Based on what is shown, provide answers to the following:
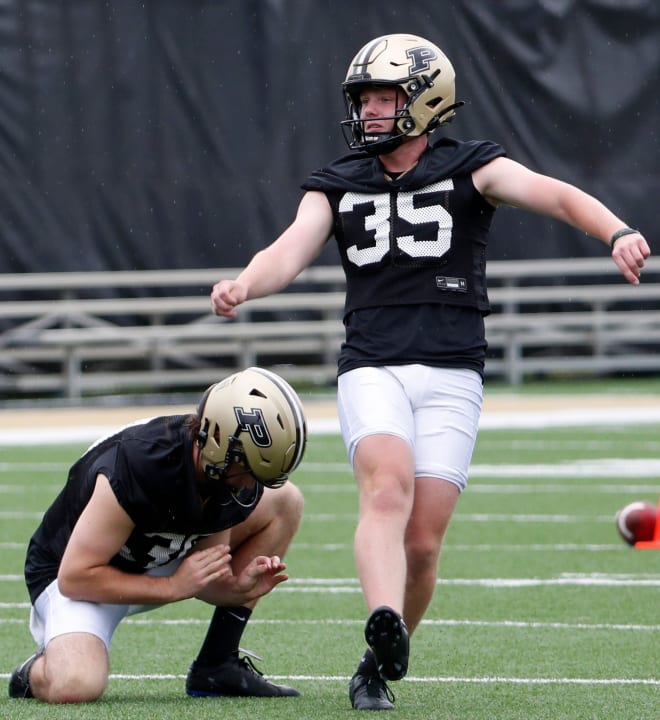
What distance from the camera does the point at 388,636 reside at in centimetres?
411

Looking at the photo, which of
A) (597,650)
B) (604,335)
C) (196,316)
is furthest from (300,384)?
(597,650)

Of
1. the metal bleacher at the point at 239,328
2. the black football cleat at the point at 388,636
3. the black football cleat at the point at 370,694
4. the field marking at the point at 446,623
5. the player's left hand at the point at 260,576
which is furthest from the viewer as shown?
the metal bleacher at the point at 239,328

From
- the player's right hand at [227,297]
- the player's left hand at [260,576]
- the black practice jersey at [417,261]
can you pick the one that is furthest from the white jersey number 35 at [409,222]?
the player's left hand at [260,576]

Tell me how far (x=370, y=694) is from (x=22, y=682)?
3.38 ft

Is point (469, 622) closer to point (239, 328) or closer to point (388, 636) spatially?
point (388, 636)

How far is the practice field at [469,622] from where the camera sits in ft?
Answer: 15.0

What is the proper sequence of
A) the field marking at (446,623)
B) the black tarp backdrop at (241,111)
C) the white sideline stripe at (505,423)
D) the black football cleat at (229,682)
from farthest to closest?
the black tarp backdrop at (241,111), the white sideline stripe at (505,423), the field marking at (446,623), the black football cleat at (229,682)

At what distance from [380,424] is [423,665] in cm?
105

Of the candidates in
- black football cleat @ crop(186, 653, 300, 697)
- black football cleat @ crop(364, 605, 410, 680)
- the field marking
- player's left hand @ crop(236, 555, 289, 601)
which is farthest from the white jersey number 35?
the field marking

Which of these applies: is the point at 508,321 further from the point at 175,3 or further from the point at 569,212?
the point at 569,212

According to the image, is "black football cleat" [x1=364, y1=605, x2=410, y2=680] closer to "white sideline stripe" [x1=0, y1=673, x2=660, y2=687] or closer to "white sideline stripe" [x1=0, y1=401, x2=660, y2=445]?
"white sideline stripe" [x1=0, y1=673, x2=660, y2=687]

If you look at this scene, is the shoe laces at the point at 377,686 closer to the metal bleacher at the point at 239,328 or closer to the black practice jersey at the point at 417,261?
the black practice jersey at the point at 417,261

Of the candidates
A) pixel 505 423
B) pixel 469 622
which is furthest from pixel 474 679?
pixel 505 423

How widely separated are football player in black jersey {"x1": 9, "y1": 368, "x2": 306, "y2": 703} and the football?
10.4 feet
